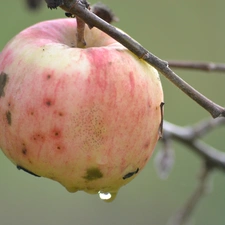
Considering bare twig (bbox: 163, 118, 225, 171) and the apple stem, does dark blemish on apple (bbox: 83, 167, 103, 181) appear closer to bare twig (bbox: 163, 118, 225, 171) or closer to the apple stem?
the apple stem

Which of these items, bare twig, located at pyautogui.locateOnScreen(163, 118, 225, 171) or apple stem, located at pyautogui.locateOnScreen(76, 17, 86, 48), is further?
bare twig, located at pyautogui.locateOnScreen(163, 118, 225, 171)

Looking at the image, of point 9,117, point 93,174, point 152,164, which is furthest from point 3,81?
point 152,164

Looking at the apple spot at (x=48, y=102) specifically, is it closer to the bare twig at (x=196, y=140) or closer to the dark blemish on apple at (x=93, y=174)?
the dark blemish on apple at (x=93, y=174)

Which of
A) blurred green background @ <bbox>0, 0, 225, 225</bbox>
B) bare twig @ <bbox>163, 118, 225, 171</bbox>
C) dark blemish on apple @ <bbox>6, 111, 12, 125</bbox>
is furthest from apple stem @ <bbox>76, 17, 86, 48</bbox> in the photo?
blurred green background @ <bbox>0, 0, 225, 225</bbox>

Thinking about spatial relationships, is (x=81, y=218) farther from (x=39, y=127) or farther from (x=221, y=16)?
(x=39, y=127)

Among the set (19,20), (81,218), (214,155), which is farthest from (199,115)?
(214,155)

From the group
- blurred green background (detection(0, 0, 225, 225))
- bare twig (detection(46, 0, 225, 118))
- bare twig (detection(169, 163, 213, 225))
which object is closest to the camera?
bare twig (detection(46, 0, 225, 118))

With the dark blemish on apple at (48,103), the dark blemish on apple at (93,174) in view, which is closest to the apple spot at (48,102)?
the dark blemish on apple at (48,103)
